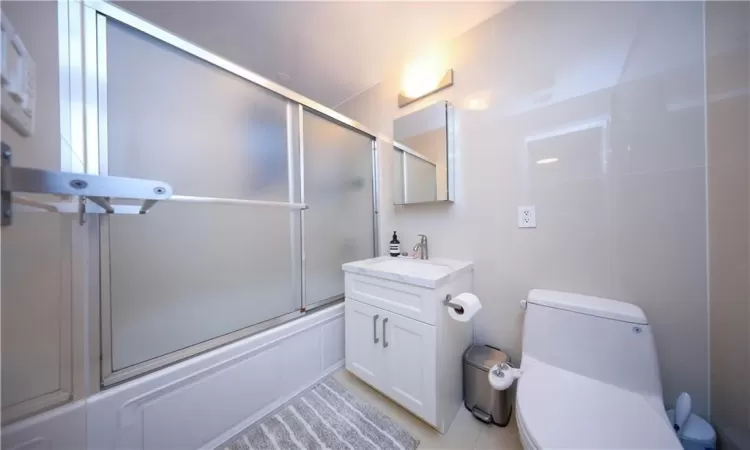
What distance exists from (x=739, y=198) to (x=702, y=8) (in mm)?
737

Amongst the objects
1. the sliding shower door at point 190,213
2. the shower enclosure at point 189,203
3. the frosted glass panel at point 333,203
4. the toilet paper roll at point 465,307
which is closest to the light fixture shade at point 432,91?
the frosted glass panel at point 333,203

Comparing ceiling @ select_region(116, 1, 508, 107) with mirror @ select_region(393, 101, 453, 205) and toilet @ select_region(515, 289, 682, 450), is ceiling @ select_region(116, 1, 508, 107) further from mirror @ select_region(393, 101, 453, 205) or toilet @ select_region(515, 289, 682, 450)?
toilet @ select_region(515, 289, 682, 450)

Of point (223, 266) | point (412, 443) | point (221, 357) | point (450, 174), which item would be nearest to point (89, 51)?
point (223, 266)

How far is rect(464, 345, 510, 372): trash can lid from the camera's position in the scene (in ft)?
3.72

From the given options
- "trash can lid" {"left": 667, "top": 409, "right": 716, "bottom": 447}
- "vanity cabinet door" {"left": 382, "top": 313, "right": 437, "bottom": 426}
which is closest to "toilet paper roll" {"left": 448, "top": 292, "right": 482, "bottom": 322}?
"vanity cabinet door" {"left": 382, "top": 313, "right": 437, "bottom": 426}

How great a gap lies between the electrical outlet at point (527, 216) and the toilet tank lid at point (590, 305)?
34cm

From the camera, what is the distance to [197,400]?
0.92 metres

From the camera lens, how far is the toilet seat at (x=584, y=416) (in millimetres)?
619

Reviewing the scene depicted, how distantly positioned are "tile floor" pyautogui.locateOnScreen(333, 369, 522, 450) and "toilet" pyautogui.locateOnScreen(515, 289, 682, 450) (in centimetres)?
36

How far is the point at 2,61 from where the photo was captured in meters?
0.42

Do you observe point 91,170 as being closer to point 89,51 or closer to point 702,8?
point 89,51

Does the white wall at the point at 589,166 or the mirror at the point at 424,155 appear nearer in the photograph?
the white wall at the point at 589,166

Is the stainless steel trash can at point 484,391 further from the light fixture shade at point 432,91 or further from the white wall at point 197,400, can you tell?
the light fixture shade at point 432,91

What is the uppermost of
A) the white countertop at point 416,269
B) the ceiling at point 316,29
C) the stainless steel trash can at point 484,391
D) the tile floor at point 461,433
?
the ceiling at point 316,29
